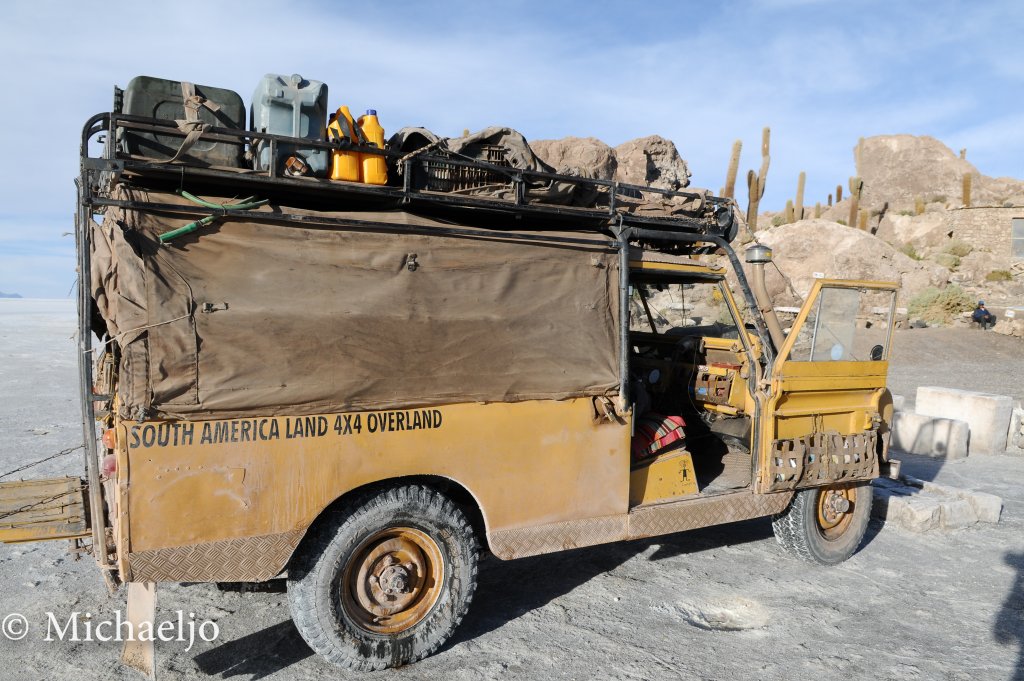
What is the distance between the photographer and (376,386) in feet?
12.1

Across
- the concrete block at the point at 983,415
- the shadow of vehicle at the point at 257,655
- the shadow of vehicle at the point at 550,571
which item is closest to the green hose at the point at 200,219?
the shadow of vehicle at the point at 257,655

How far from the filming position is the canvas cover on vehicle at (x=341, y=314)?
10.6 ft

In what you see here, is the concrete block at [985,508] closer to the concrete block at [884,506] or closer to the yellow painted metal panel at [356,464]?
the concrete block at [884,506]

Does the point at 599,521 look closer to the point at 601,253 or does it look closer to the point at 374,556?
the point at 374,556

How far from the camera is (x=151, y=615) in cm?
348

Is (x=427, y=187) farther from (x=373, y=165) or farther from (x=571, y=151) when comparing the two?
(x=571, y=151)

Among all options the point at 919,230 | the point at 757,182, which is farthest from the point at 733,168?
the point at 919,230

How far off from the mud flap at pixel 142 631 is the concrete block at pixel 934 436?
9679 millimetres

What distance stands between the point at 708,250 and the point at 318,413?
329cm

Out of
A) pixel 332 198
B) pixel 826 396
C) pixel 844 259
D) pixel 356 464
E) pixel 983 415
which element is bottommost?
pixel 983 415

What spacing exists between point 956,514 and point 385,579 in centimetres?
541

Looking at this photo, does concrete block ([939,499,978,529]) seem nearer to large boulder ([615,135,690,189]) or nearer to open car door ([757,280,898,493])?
open car door ([757,280,898,493])

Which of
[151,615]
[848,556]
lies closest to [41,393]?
[151,615]

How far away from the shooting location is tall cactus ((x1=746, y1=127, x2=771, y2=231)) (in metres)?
25.2
